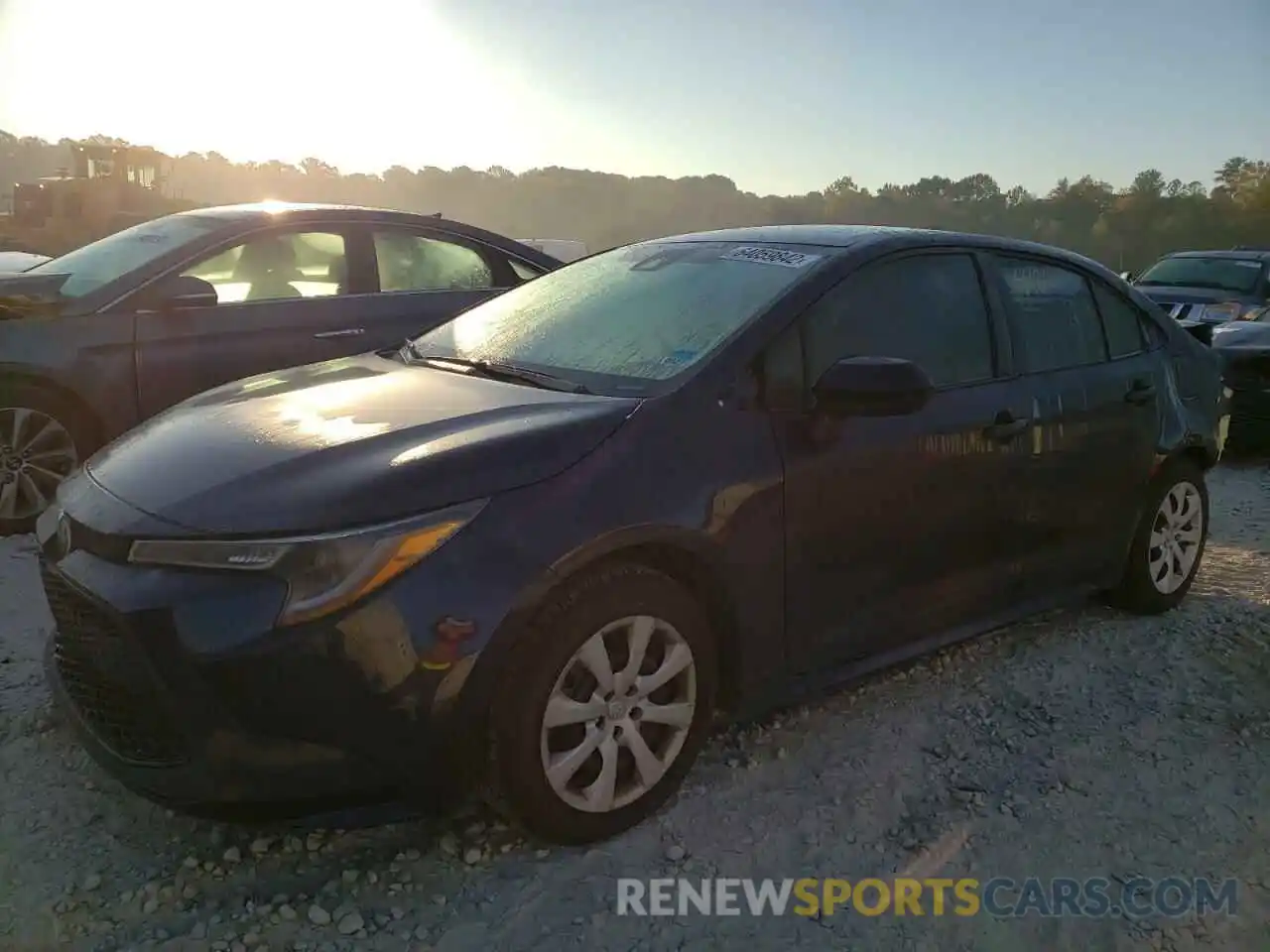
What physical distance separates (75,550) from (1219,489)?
6.88 m

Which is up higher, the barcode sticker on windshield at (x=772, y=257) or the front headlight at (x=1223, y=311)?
the barcode sticker on windshield at (x=772, y=257)

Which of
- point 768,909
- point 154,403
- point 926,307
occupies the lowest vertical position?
point 768,909

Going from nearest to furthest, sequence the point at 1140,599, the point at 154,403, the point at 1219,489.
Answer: the point at 1140,599 → the point at 154,403 → the point at 1219,489

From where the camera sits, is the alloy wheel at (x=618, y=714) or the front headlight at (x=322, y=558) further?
the alloy wheel at (x=618, y=714)

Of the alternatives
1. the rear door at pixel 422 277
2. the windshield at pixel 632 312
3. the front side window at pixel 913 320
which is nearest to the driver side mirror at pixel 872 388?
the front side window at pixel 913 320

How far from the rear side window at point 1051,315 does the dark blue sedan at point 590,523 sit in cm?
1

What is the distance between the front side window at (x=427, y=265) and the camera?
5.77 m

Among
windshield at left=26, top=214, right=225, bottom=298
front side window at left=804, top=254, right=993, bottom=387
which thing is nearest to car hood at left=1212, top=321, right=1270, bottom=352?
front side window at left=804, top=254, right=993, bottom=387

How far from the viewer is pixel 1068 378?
12.7 ft

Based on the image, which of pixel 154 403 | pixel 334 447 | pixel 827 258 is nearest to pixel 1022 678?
pixel 827 258

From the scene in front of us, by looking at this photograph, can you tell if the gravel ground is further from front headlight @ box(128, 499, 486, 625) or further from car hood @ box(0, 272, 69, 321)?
car hood @ box(0, 272, 69, 321)

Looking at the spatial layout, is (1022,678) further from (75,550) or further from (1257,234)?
(1257,234)

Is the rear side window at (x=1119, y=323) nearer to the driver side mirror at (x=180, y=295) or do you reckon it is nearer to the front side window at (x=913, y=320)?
the front side window at (x=913, y=320)

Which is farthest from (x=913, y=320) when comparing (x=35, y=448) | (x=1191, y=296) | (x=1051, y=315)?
(x=1191, y=296)
